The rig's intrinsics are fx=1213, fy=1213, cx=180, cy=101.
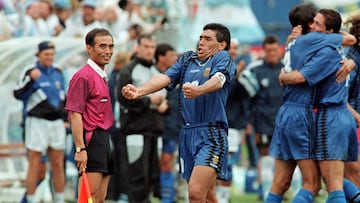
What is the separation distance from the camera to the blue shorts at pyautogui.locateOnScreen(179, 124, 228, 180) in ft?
41.3

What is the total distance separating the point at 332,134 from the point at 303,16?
4.44 ft

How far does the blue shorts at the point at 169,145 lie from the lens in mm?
18562

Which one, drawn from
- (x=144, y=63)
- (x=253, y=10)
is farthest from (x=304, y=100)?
(x=253, y=10)

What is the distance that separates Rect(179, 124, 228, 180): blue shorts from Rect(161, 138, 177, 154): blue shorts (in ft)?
18.5

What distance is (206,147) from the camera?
1264 centimetres

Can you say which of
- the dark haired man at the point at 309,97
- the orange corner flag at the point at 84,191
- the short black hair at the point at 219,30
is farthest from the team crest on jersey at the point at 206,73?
the orange corner flag at the point at 84,191

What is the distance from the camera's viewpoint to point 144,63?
55.7 feet

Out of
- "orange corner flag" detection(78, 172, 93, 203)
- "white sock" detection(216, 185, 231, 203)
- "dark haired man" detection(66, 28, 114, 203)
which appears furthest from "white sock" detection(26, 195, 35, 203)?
"orange corner flag" detection(78, 172, 93, 203)

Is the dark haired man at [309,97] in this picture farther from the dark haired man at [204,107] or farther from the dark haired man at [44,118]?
the dark haired man at [44,118]

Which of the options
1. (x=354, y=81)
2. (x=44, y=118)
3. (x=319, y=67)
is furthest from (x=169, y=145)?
(x=319, y=67)

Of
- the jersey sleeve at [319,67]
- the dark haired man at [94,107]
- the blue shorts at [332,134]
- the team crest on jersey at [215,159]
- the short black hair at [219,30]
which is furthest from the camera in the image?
the blue shorts at [332,134]

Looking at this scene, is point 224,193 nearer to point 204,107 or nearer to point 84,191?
point 204,107

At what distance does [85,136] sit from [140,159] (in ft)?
14.9

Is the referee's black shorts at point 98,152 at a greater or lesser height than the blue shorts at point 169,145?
greater
